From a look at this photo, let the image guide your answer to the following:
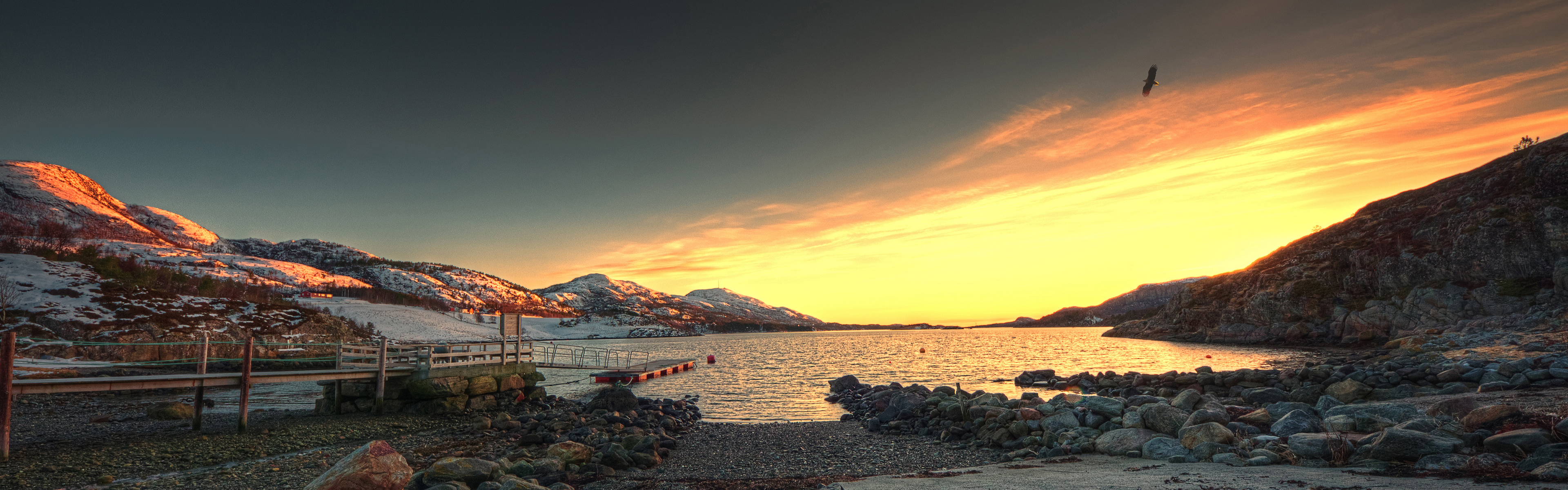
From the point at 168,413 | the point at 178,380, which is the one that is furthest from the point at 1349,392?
the point at 168,413

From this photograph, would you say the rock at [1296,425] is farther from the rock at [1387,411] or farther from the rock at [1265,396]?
the rock at [1265,396]

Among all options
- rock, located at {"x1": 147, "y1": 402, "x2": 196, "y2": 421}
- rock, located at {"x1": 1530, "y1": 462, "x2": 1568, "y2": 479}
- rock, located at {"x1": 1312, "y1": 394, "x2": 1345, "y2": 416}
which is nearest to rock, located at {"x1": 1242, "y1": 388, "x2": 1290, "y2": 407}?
rock, located at {"x1": 1312, "y1": 394, "x2": 1345, "y2": 416}

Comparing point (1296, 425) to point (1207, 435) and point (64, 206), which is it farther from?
point (64, 206)

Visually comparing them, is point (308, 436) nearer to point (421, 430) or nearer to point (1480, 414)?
point (421, 430)

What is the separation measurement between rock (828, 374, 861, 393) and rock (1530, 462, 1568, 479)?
2723 centimetres

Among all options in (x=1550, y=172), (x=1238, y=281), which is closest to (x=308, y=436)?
(x=1550, y=172)

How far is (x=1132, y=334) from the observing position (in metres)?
117

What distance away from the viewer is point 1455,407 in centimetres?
1483

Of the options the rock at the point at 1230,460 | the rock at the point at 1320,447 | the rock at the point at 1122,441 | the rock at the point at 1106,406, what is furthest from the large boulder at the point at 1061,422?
the rock at the point at 1320,447

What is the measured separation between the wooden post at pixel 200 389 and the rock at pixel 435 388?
6.23 m

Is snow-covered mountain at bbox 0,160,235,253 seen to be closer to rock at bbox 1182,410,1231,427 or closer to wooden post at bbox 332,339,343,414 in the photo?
wooden post at bbox 332,339,343,414

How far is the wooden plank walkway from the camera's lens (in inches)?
635

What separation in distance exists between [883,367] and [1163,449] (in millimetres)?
45220

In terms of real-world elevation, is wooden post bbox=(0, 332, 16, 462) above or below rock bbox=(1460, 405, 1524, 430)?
above
